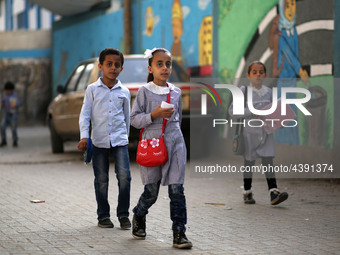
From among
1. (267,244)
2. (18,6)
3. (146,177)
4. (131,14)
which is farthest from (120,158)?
(18,6)

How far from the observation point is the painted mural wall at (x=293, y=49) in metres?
10.1

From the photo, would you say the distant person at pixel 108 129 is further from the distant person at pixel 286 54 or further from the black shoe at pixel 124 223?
the distant person at pixel 286 54

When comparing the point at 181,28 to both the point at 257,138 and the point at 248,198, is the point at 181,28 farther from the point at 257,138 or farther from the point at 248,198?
the point at 248,198

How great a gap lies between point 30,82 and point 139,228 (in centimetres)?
2200

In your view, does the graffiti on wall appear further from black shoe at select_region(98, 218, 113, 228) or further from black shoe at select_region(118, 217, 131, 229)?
black shoe at select_region(118, 217, 131, 229)

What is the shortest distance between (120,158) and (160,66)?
3.64ft

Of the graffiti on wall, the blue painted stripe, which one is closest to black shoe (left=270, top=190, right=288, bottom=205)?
the graffiti on wall

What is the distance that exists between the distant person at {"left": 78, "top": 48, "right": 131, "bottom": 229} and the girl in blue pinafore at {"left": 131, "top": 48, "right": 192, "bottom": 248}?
1.94 ft

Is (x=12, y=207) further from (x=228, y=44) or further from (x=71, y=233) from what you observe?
(x=228, y=44)

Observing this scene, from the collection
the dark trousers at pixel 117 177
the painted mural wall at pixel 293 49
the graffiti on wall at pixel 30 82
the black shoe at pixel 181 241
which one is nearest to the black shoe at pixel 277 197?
the dark trousers at pixel 117 177

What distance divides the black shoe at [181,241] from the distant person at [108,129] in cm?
95

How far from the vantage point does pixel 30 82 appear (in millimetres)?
27094

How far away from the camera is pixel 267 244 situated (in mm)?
5551

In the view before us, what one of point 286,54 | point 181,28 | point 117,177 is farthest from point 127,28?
point 117,177
